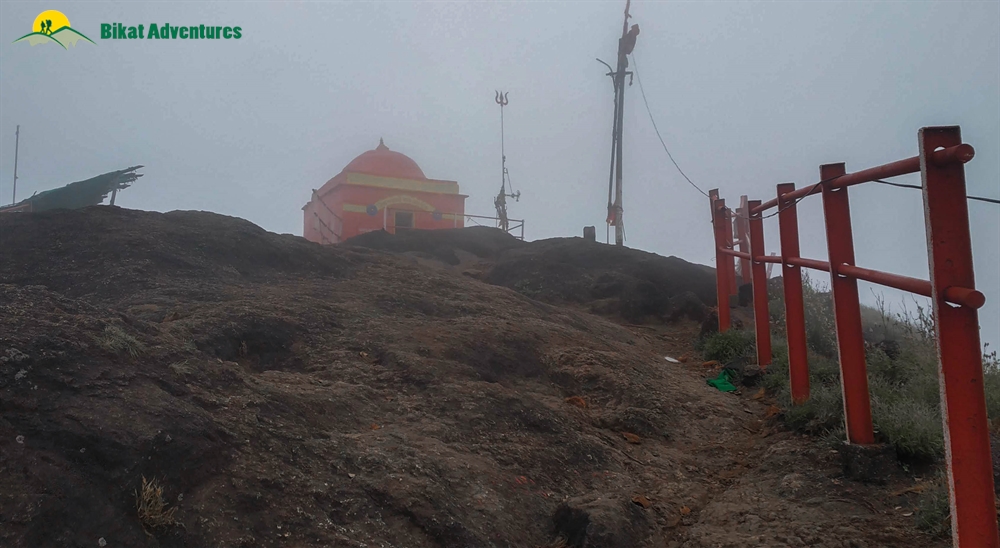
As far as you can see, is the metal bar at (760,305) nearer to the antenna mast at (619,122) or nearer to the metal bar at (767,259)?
the metal bar at (767,259)

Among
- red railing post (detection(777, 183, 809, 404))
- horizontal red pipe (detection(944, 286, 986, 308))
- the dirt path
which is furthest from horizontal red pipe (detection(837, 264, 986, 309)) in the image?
red railing post (detection(777, 183, 809, 404))

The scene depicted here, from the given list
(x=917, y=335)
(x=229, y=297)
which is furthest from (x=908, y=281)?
(x=229, y=297)

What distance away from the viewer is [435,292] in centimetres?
783

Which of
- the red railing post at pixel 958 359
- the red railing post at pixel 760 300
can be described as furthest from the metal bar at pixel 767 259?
the red railing post at pixel 958 359

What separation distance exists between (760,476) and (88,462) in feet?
10.8

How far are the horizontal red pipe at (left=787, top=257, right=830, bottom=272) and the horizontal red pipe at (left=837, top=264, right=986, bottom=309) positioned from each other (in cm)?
25

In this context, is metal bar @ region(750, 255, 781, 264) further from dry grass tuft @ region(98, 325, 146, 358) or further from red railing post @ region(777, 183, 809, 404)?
dry grass tuft @ region(98, 325, 146, 358)

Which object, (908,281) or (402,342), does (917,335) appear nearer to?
(908,281)

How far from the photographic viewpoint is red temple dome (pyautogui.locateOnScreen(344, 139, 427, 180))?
24500 millimetres

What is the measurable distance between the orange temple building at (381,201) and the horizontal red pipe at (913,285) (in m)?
18.4

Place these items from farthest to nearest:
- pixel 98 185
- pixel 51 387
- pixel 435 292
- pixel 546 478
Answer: pixel 98 185
pixel 435 292
pixel 546 478
pixel 51 387

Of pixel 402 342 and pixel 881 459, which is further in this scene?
pixel 402 342

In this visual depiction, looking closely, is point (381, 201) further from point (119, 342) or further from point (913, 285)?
point (913, 285)

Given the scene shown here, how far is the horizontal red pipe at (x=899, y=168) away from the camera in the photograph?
2.58 metres
